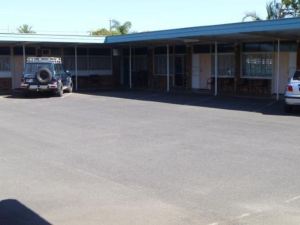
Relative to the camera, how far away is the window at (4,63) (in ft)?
99.9

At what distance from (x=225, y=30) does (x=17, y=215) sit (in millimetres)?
16582

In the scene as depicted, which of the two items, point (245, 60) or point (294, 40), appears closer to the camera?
point (294, 40)

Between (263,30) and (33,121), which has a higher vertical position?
(263,30)

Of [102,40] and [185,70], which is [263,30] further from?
[102,40]

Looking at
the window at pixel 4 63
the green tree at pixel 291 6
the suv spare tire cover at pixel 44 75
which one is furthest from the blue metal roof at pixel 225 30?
the green tree at pixel 291 6

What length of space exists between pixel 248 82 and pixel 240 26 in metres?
6.38

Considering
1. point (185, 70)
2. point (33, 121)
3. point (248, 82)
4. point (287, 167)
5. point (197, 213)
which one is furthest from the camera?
A: point (185, 70)

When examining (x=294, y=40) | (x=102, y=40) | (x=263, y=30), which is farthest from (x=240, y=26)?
(x=102, y=40)

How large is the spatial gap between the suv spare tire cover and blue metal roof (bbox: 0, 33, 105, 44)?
10.1 ft

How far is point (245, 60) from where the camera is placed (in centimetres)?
2645

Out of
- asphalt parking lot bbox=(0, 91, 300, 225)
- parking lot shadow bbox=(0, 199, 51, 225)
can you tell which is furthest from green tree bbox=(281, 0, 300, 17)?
parking lot shadow bbox=(0, 199, 51, 225)

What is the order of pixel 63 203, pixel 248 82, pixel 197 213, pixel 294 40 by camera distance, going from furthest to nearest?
pixel 248 82 < pixel 294 40 < pixel 63 203 < pixel 197 213

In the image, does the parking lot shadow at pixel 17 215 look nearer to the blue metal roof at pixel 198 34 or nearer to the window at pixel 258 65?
the blue metal roof at pixel 198 34

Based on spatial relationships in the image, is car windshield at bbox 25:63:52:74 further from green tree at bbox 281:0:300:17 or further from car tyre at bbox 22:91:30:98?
green tree at bbox 281:0:300:17
